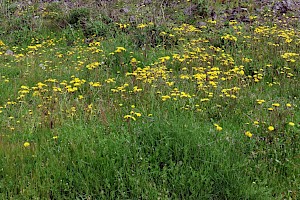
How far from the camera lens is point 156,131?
12.1 feet

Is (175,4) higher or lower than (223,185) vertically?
higher

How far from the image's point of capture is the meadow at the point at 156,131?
3.21 m

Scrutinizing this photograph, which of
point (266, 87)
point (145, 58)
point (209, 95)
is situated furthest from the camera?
point (145, 58)

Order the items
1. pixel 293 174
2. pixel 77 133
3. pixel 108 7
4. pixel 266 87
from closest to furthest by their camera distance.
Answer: pixel 293 174
pixel 77 133
pixel 266 87
pixel 108 7

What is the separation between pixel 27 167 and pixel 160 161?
1238 mm

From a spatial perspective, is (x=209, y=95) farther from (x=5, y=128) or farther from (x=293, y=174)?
(x=5, y=128)

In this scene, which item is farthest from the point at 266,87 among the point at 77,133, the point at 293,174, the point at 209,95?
the point at 77,133

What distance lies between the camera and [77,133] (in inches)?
150

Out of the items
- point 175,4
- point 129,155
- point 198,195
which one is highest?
point 175,4

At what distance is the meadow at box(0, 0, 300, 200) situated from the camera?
3209 millimetres

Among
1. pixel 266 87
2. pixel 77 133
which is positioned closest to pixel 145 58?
pixel 266 87

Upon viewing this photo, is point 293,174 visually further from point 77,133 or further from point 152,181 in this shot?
point 77,133

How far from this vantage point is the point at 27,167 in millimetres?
3455

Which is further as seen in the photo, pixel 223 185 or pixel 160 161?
pixel 160 161
